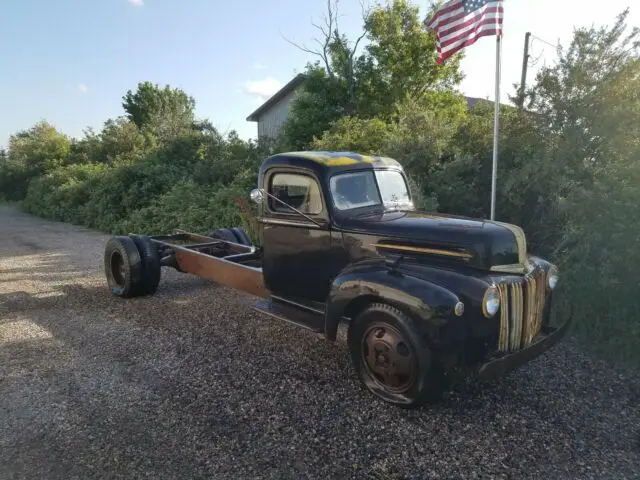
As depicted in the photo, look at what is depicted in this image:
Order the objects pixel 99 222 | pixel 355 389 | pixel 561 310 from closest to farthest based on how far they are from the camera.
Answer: pixel 355 389
pixel 561 310
pixel 99 222

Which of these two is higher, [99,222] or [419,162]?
[419,162]

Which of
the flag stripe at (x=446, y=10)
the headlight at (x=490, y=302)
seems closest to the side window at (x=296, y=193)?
the headlight at (x=490, y=302)

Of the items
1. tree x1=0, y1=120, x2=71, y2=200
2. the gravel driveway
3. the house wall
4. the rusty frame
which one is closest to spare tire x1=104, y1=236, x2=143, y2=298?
the rusty frame

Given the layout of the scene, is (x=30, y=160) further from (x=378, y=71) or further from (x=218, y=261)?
(x=218, y=261)

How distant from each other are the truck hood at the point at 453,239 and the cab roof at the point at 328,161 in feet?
1.93

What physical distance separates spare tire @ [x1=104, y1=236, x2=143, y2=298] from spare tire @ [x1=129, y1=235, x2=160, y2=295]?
0.04 m

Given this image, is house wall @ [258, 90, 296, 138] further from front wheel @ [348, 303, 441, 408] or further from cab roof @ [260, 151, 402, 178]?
front wheel @ [348, 303, 441, 408]

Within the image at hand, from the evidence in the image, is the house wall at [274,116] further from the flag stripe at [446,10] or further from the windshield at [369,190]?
the windshield at [369,190]

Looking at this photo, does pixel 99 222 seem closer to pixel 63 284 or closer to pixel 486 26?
pixel 63 284

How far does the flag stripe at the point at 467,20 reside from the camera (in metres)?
5.91

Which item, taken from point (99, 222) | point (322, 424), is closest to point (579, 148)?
point (322, 424)

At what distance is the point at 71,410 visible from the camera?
11.1 ft

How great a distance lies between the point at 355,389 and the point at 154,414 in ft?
5.06

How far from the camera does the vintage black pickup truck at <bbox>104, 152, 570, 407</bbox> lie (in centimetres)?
310
